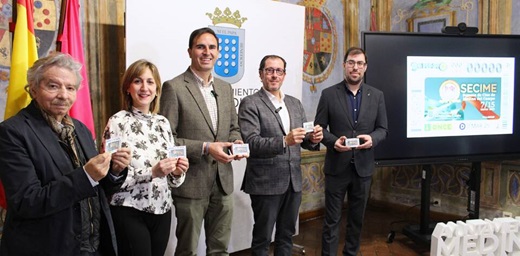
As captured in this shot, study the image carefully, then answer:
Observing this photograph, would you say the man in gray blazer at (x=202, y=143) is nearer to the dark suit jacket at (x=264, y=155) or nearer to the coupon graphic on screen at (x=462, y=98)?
the dark suit jacket at (x=264, y=155)

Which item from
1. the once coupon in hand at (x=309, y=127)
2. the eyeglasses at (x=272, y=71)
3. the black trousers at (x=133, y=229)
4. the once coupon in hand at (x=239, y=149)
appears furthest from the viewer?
the eyeglasses at (x=272, y=71)

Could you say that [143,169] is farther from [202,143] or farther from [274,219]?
[274,219]

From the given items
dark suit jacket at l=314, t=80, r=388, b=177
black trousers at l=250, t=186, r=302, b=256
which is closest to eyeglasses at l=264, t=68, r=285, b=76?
dark suit jacket at l=314, t=80, r=388, b=177

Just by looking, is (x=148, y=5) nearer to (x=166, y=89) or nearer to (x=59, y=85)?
(x=166, y=89)

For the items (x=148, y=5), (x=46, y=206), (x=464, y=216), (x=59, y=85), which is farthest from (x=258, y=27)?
(x=464, y=216)

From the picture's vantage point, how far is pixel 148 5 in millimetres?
2727

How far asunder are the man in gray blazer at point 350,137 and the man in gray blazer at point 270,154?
0.35m

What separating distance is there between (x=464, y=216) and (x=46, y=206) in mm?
4013

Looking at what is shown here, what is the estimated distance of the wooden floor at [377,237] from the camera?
11.6 feet

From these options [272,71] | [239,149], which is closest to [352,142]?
[272,71]

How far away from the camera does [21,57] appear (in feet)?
7.43

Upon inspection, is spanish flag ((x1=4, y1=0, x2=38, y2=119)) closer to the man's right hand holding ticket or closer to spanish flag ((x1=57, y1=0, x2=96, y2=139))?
spanish flag ((x1=57, y1=0, x2=96, y2=139))

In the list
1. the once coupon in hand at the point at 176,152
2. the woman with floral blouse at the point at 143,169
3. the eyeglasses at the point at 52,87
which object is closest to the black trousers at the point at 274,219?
the woman with floral blouse at the point at 143,169

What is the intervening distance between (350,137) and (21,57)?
6.85 ft
